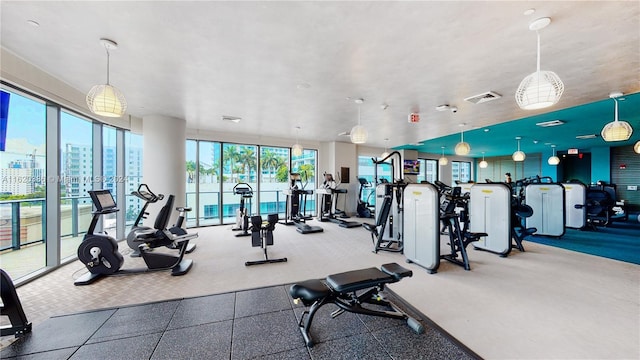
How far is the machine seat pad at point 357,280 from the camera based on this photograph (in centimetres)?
220

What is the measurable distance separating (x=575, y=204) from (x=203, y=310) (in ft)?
32.0

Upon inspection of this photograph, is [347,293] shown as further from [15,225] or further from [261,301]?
[15,225]

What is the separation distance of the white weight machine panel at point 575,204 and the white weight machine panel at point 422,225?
6.12 metres

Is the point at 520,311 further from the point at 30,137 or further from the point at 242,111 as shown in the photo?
the point at 30,137

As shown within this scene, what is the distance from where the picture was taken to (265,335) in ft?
7.34

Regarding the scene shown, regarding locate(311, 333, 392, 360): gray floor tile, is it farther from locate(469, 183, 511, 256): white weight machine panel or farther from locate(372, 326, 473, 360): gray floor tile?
locate(469, 183, 511, 256): white weight machine panel

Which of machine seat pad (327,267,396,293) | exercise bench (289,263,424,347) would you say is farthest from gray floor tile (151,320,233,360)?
machine seat pad (327,267,396,293)

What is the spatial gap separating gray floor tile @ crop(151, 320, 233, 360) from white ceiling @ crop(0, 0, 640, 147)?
296cm

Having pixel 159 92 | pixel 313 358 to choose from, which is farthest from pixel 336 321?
pixel 159 92

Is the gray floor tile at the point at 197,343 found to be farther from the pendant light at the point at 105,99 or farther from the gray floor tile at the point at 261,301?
the pendant light at the point at 105,99

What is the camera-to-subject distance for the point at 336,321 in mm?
2473

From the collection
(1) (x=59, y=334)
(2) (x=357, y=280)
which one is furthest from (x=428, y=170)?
(1) (x=59, y=334)

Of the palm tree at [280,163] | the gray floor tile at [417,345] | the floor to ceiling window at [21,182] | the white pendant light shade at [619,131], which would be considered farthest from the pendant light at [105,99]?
the white pendant light shade at [619,131]

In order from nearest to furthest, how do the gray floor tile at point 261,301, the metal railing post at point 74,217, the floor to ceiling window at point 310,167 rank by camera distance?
1. the gray floor tile at point 261,301
2. the metal railing post at point 74,217
3. the floor to ceiling window at point 310,167
